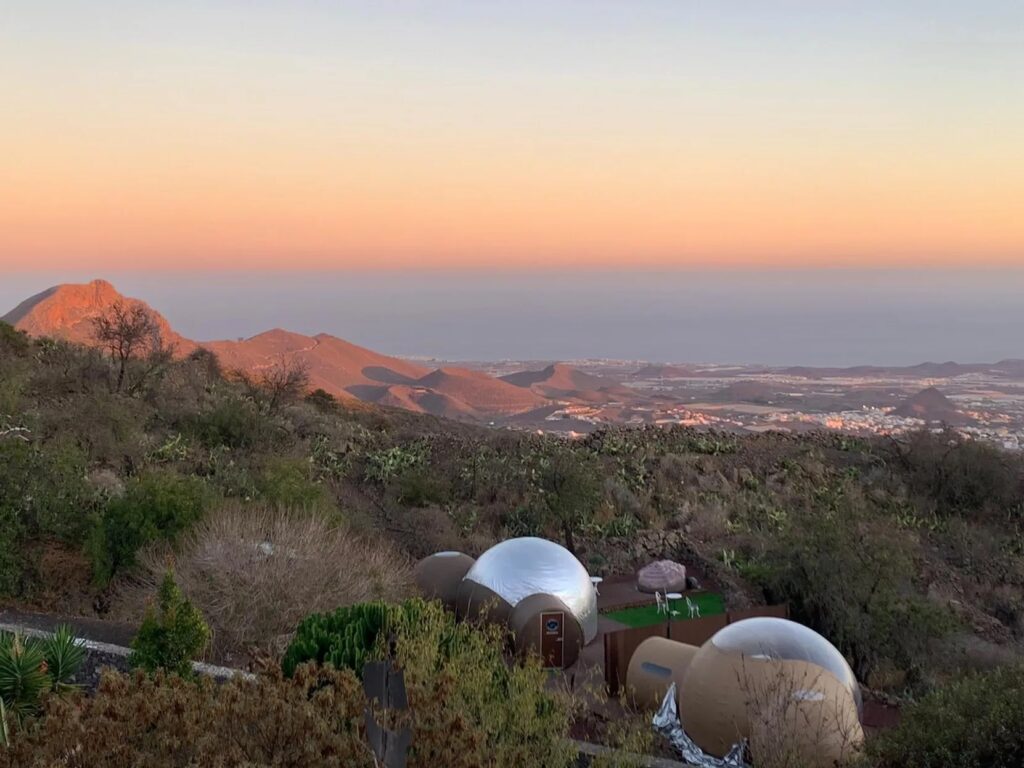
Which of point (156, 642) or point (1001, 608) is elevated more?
point (156, 642)

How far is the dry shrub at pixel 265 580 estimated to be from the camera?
11.8m

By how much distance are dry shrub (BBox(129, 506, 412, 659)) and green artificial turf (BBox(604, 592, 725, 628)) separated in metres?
5.46

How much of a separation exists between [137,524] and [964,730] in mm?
13146

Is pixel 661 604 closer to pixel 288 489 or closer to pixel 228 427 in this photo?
pixel 288 489

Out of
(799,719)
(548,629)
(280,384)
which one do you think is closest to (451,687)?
(799,719)

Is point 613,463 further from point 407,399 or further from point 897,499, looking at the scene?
point 407,399

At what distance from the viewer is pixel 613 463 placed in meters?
29.3

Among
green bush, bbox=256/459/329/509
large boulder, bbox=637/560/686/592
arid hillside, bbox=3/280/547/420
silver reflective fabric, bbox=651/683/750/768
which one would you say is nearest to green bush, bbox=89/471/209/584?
green bush, bbox=256/459/329/509

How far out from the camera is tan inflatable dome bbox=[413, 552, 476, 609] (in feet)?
49.2

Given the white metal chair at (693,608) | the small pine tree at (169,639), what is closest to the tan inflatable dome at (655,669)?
the white metal chair at (693,608)

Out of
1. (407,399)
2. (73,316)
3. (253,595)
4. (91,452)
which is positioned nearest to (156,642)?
(253,595)

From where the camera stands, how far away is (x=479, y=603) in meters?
13.7

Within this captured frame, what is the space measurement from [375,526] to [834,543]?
10584 mm

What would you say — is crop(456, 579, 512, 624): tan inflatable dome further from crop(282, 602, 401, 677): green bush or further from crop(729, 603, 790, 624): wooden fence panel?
crop(729, 603, 790, 624): wooden fence panel
